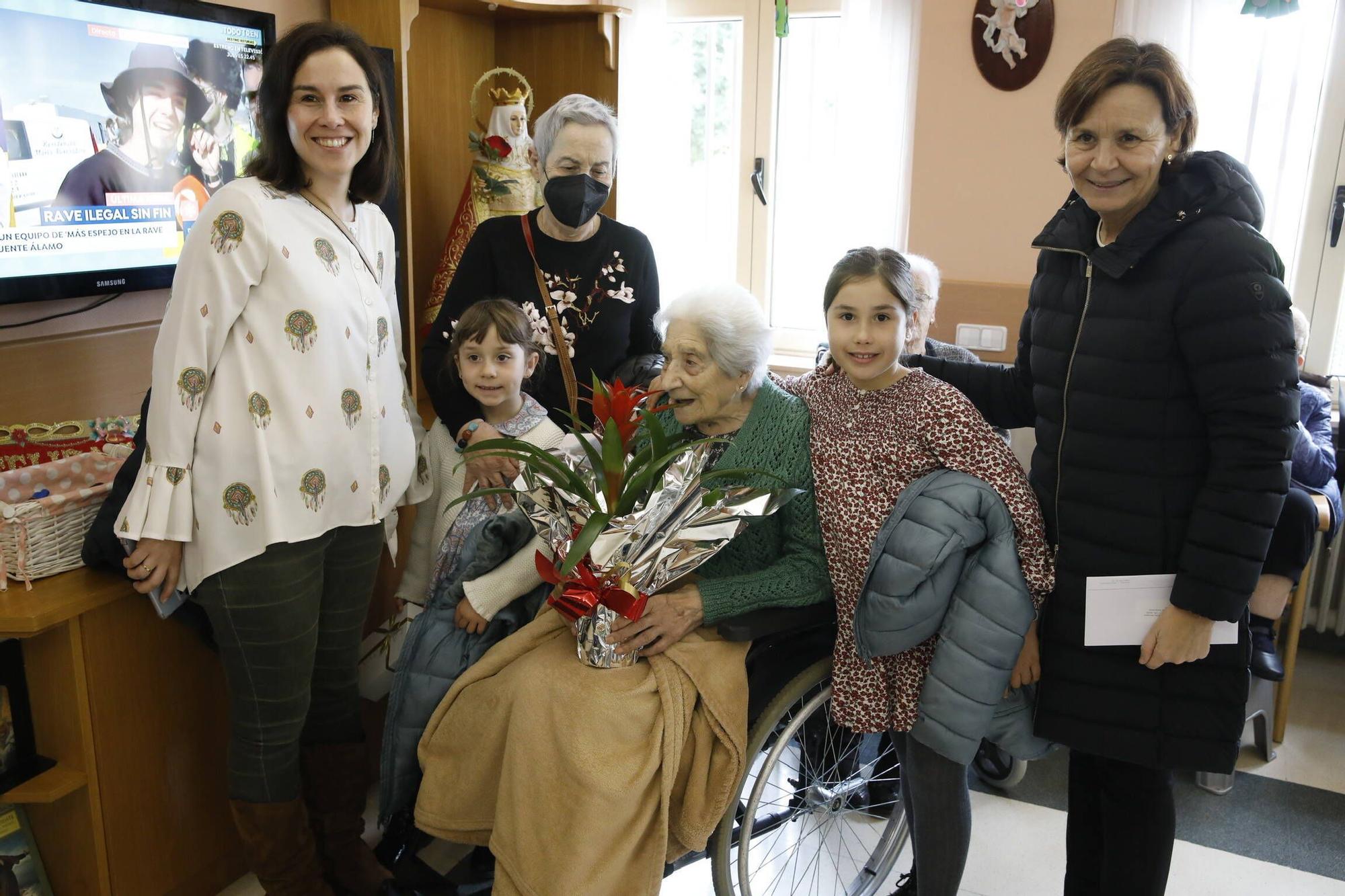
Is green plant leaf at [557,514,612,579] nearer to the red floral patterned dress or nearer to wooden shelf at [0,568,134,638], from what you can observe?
the red floral patterned dress

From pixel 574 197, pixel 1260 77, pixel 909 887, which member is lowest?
pixel 909 887

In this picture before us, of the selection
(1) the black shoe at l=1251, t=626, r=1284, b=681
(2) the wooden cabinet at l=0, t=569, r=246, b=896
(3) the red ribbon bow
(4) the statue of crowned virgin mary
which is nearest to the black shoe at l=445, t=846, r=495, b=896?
(2) the wooden cabinet at l=0, t=569, r=246, b=896

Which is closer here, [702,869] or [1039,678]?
[1039,678]

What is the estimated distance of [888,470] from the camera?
176 centimetres

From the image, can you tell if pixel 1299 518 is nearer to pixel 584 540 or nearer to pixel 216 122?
pixel 584 540

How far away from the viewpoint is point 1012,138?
10.6 feet

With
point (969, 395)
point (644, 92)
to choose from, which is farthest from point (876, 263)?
point (644, 92)

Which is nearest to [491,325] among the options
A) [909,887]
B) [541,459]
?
[541,459]

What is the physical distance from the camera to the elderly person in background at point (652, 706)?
161cm

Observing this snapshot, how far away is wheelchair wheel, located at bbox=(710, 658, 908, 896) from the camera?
1766 mm

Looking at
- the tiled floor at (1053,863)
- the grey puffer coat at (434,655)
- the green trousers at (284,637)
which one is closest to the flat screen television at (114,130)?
the green trousers at (284,637)

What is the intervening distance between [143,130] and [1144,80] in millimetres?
1984

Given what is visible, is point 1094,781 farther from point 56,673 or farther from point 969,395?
point 56,673

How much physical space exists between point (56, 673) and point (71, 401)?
0.76 metres
